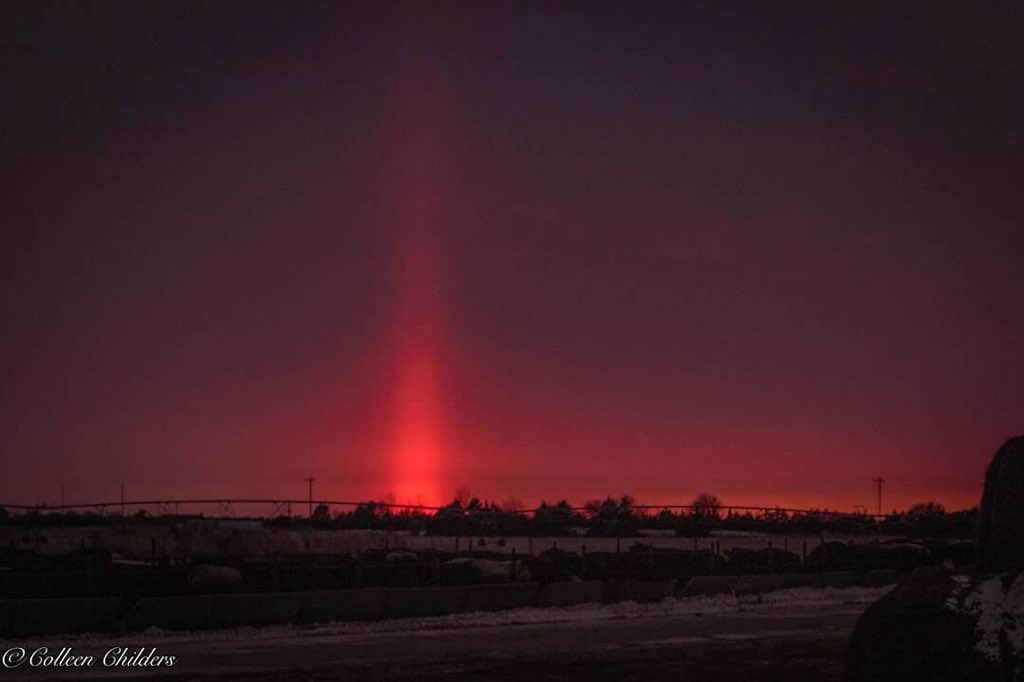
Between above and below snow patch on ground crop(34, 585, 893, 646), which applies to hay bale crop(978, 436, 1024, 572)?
above

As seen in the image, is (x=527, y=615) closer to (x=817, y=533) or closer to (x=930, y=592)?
(x=930, y=592)

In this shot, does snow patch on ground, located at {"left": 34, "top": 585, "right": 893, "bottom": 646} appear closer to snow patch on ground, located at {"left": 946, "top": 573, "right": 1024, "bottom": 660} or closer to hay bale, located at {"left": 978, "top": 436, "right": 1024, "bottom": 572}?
hay bale, located at {"left": 978, "top": 436, "right": 1024, "bottom": 572}

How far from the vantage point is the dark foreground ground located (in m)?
19.7

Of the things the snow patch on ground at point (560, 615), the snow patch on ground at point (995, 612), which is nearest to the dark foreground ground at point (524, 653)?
the snow patch on ground at point (560, 615)

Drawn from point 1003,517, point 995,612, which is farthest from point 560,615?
point 995,612

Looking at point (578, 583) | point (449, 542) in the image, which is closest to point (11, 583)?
point (578, 583)

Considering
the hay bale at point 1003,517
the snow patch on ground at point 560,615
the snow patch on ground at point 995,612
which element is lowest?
the snow patch on ground at point 560,615

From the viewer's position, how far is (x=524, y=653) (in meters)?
23.1

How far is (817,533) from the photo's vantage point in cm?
8462

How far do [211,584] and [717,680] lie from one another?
1932cm

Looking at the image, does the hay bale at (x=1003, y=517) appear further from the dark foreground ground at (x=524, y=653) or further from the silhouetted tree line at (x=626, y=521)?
the silhouetted tree line at (x=626, y=521)

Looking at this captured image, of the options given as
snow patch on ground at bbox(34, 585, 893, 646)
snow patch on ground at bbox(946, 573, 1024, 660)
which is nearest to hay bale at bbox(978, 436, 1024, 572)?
snow patch on ground at bbox(946, 573, 1024, 660)

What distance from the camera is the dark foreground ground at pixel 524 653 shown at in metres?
19.7

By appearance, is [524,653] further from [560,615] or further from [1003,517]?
[1003,517]
